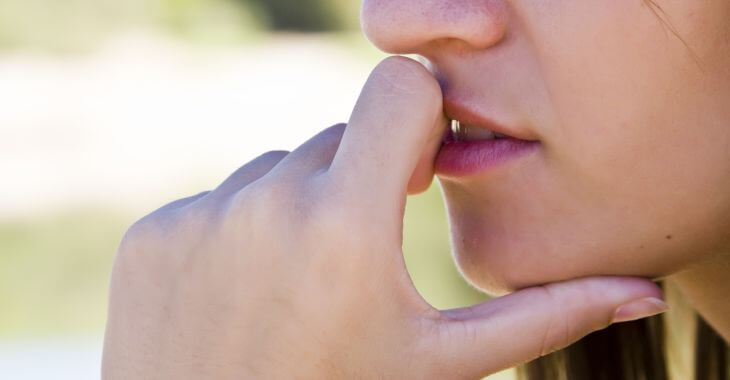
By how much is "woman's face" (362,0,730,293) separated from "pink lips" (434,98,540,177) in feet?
0.04

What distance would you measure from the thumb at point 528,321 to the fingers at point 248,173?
329 mm

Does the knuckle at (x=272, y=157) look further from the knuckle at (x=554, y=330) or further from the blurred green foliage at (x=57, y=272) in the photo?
the blurred green foliage at (x=57, y=272)

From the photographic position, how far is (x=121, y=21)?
29.4 ft

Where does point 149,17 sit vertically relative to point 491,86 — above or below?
above

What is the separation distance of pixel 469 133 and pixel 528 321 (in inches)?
11.0

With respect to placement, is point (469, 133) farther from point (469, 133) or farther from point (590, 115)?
point (590, 115)

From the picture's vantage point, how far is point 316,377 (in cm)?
133

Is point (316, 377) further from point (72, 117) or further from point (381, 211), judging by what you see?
point (72, 117)

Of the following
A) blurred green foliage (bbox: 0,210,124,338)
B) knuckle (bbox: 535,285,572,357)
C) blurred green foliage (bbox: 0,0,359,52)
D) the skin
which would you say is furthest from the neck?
Answer: blurred green foliage (bbox: 0,0,359,52)

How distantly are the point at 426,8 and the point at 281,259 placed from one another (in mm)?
356

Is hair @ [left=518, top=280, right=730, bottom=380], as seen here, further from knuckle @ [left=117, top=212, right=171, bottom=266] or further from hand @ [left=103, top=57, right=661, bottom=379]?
knuckle @ [left=117, top=212, right=171, bottom=266]

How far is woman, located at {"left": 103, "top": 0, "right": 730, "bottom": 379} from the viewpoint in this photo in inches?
51.8

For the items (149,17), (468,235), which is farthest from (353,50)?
(468,235)

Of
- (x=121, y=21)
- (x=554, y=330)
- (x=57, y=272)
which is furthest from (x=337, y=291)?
(x=121, y=21)
